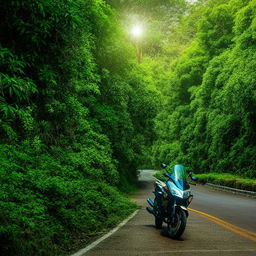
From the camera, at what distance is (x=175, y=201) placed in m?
9.17

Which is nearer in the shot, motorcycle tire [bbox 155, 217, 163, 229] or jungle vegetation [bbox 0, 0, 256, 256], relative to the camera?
jungle vegetation [bbox 0, 0, 256, 256]

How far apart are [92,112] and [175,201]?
452 inches

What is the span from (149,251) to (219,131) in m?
28.4

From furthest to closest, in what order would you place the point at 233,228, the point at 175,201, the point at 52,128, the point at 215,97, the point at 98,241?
the point at 215,97
the point at 52,128
the point at 233,228
the point at 175,201
the point at 98,241

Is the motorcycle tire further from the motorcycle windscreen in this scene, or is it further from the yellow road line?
the yellow road line

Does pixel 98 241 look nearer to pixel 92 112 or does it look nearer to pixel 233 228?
pixel 233 228

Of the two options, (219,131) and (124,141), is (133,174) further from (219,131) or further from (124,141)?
(124,141)

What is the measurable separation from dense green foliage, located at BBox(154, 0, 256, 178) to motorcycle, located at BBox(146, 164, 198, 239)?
17577mm

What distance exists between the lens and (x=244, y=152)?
108 feet

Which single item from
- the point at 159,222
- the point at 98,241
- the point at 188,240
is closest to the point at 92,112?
the point at 159,222

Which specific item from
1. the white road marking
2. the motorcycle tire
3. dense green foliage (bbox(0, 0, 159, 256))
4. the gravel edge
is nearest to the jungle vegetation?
dense green foliage (bbox(0, 0, 159, 256))

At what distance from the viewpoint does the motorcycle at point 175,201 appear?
8797 mm

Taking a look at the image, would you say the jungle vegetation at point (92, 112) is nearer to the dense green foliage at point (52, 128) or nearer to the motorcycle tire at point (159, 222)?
the dense green foliage at point (52, 128)

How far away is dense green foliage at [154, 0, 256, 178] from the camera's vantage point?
2965 centimetres
